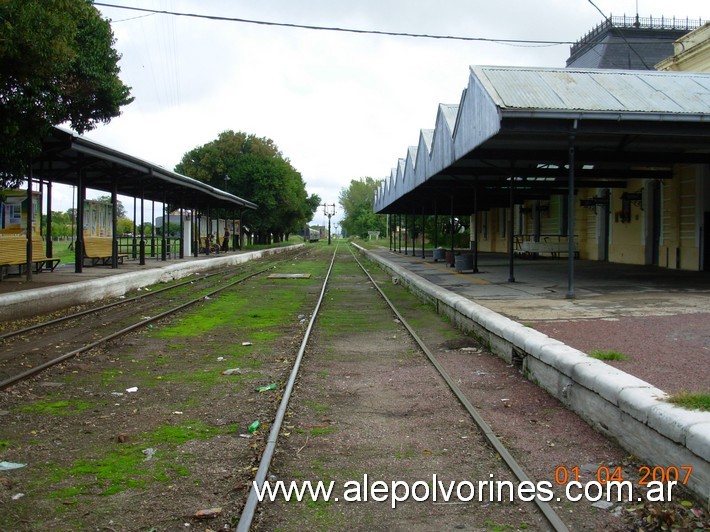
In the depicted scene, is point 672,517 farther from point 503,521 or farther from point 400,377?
point 400,377

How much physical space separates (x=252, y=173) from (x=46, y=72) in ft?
155

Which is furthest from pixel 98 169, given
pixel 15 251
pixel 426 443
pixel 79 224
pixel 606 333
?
pixel 426 443

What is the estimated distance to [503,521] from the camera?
3752 mm

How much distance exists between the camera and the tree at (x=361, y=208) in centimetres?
12425

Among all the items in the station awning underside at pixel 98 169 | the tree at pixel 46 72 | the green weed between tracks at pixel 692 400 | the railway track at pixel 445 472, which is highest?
the tree at pixel 46 72

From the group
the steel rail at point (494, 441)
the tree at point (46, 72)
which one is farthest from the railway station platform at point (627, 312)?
the tree at point (46, 72)

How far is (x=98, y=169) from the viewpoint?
69.2ft

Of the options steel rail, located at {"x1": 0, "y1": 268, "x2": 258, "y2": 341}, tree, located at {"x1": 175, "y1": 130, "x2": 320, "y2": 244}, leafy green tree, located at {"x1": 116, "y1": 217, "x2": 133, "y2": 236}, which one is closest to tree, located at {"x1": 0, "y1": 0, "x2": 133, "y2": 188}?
steel rail, located at {"x1": 0, "y1": 268, "x2": 258, "y2": 341}

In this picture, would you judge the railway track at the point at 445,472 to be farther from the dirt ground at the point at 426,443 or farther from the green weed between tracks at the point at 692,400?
the green weed between tracks at the point at 692,400

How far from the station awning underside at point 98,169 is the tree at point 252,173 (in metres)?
25.9

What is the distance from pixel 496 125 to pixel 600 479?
29.1 ft

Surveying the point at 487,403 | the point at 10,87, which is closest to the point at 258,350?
the point at 487,403

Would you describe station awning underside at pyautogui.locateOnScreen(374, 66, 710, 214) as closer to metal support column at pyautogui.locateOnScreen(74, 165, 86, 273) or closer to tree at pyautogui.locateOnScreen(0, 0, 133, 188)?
tree at pyautogui.locateOnScreen(0, 0, 133, 188)

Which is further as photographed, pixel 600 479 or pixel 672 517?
pixel 600 479
